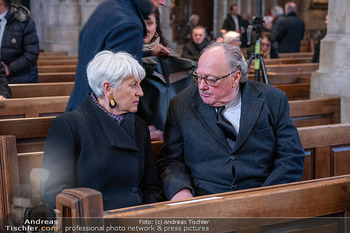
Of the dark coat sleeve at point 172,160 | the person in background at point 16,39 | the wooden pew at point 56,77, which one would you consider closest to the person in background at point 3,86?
the person in background at point 16,39

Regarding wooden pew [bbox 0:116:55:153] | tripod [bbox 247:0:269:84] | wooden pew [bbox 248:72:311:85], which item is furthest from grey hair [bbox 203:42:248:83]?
wooden pew [bbox 248:72:311:85]

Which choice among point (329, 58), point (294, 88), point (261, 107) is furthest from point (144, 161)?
point (294, 88)

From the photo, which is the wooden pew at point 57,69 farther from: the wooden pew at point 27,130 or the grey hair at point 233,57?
the grey hair at point 233,57

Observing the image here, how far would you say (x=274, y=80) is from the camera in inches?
233

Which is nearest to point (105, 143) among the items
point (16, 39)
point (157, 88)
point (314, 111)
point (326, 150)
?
point (157, 88)

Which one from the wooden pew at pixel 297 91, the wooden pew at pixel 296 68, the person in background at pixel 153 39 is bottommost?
the wooden pew at pixel 297 91

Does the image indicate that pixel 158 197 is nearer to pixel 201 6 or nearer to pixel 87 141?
pixel 87 141

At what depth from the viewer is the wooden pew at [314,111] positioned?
4194 millimetres

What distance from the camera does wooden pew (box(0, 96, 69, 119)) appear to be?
3.85 metres

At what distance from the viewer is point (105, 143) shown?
231cm

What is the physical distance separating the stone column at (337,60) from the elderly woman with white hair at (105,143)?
8.19ft

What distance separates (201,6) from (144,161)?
57.7ft

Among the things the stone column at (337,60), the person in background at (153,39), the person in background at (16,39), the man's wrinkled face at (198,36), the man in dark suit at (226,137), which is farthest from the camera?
the man's wrinkled face at (198,36)

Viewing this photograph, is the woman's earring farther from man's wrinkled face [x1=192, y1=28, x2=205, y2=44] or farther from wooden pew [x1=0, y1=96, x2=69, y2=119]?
man's wrinkled face [x1=192, y1=28, x2=205, y2=44]
